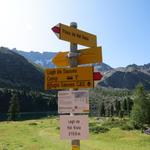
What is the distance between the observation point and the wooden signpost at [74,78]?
34.8 feet

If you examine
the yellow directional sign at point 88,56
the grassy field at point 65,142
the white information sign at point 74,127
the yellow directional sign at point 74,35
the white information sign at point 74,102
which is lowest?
the grassy field at point 65,142

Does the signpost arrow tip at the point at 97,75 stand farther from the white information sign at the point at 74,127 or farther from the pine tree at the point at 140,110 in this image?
the pine tree at the point at 140,110

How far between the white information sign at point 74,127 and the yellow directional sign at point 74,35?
2.44 meters

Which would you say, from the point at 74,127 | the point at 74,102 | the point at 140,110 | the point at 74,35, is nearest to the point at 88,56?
the point at 74,35

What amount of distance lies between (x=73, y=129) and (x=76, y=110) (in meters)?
0.57

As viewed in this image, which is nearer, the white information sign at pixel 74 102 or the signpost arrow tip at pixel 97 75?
the white information sign at pixel 74 102

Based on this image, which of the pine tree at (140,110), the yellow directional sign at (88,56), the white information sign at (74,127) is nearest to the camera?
the white information sign at (74,127)

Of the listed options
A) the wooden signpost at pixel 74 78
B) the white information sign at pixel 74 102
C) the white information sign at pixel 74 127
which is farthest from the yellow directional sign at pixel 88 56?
the white information sign at pixel 74 127

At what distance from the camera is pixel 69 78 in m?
11.0

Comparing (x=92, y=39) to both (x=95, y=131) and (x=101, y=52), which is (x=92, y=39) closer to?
(x=101, y=52)

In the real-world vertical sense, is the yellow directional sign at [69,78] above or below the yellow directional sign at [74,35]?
below

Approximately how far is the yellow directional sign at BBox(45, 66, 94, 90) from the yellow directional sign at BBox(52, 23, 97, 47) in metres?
0.99

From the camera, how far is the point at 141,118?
87.1 meters

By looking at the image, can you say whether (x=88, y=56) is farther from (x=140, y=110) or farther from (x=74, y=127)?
(x=140, y=110)
